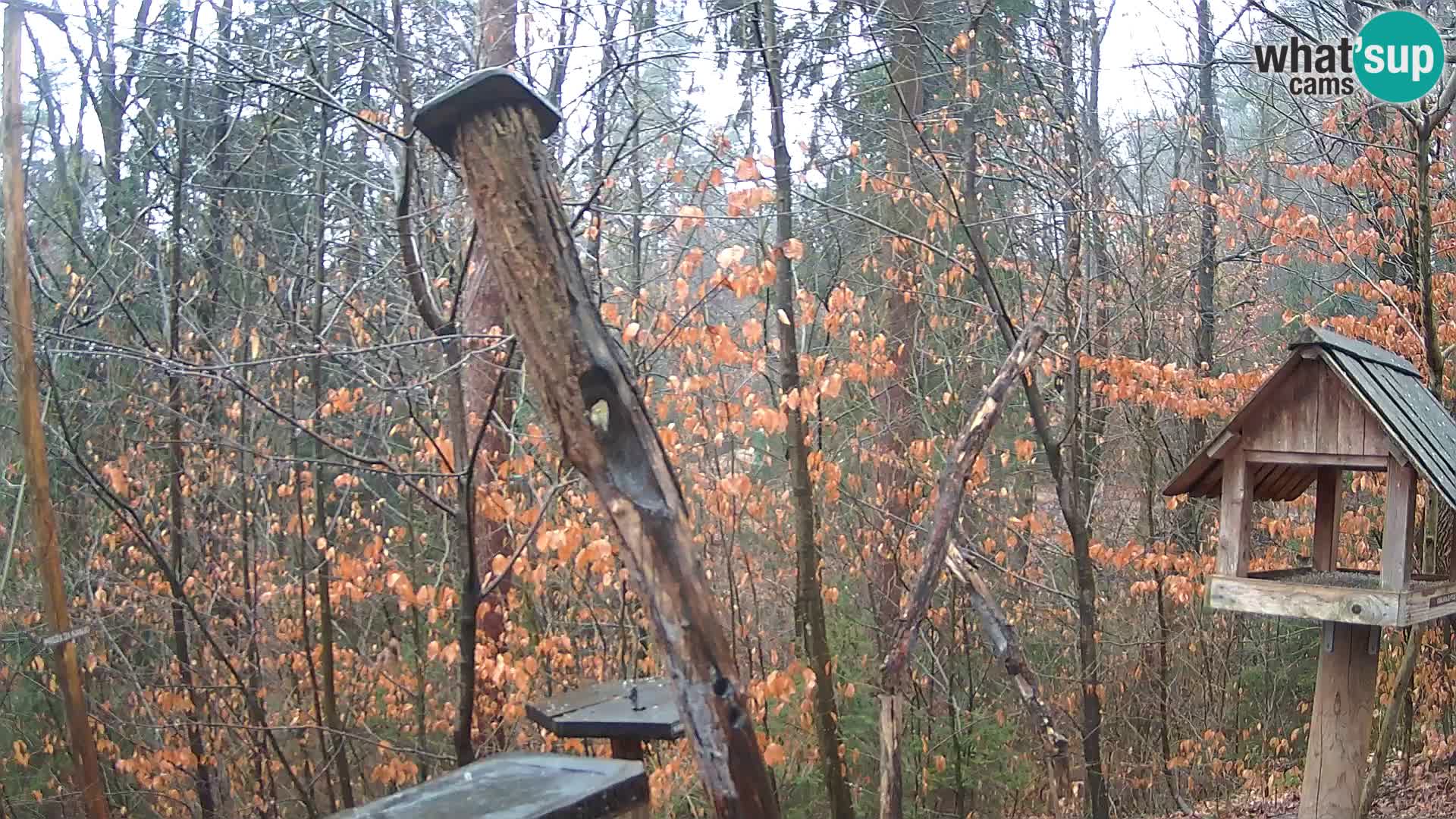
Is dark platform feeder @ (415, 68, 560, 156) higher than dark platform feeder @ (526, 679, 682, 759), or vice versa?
dark platform feeder @ (415, 68, 560, 156)

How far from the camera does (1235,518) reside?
4.26 m

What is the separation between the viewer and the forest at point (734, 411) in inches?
217

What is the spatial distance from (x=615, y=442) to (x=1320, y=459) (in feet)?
9.57

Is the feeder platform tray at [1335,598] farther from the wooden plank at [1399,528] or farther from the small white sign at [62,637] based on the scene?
the small white sign at [62,637]

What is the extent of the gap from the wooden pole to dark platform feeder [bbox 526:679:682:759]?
332 cm

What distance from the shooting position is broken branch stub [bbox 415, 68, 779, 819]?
257 cm

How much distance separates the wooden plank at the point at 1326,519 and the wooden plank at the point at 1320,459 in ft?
1.71

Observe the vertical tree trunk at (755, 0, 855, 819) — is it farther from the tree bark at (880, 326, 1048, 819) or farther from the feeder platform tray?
the feeder platform tray

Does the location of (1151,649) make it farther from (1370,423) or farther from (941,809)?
(1370,423)

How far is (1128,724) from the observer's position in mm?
8812

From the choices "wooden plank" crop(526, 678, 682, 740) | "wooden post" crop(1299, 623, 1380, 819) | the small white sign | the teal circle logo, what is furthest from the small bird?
the teal circle logo

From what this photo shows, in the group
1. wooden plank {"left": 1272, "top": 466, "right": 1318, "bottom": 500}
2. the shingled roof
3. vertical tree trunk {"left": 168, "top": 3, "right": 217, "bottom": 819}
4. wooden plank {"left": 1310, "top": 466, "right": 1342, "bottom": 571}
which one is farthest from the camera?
vertical tree trunk {"left": 168, "top": 3, "right": 217, "bottom": 819}

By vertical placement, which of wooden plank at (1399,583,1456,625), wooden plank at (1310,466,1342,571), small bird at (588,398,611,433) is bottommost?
wooden plank at (1399,583,1456,625)

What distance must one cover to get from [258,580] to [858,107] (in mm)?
6107
